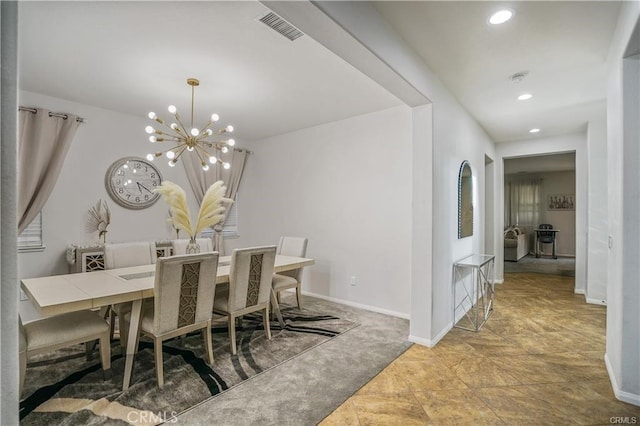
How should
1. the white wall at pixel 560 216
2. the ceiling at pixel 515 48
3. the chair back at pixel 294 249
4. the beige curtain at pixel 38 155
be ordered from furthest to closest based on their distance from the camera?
the white wall at pixel 560 216
the chair back at pixel 294 249
the beige curtain at pixel 38 155
the ceiling at pixel 515 48

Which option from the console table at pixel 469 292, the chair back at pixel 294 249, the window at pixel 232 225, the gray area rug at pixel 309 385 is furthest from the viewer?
the window at pixel 232 225

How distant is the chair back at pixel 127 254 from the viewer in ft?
10.6

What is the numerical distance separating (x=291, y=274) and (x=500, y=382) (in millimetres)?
2486

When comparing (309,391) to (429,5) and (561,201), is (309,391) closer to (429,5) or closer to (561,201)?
(429,5)

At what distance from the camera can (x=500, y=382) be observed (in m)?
2.36

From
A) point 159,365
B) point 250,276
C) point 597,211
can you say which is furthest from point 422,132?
point 597,211

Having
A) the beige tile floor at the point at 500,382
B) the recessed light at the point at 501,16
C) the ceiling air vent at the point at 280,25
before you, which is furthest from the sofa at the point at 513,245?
the ceiling air vent at the point at 280,25

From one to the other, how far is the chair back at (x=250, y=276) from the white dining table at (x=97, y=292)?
143mm

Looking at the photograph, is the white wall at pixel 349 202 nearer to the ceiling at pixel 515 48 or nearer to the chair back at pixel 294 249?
the chair back at pixel 294 249

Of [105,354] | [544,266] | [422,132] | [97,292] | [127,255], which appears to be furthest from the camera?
[544,266]

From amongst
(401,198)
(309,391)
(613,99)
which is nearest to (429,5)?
(613,99)

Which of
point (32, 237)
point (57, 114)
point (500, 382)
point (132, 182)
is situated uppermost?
point (57, 114)

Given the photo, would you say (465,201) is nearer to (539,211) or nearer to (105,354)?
(105,354)

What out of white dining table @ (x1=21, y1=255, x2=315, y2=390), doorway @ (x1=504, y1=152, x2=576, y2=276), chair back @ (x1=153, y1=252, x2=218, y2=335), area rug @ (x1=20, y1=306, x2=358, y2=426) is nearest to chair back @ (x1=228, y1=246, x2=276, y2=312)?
white dining table @ (x1=21, y1=255, x2=315, y2=390)
